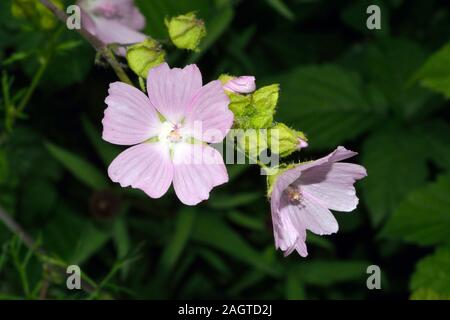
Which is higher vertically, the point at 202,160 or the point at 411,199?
the point at 411,199

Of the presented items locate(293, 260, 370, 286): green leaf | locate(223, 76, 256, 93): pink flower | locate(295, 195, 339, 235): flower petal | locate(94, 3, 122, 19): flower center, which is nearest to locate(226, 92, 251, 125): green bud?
locate(223, 76, 256, 93): pink flower

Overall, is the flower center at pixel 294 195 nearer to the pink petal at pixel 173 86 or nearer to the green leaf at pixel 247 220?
the pink petal at pixel 173 86

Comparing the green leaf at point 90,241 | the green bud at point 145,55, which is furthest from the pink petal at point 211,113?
the green leaf at point 90,241

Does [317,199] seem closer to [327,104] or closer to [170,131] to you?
[170,131]

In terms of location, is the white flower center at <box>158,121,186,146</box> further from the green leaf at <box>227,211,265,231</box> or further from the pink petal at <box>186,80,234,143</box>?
the green leaf at <box>227,211,265,231</box>

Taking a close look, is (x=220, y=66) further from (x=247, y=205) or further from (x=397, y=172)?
(x=397, y=172)

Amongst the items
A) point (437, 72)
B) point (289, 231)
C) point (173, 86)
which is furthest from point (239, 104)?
point (437, 72)
